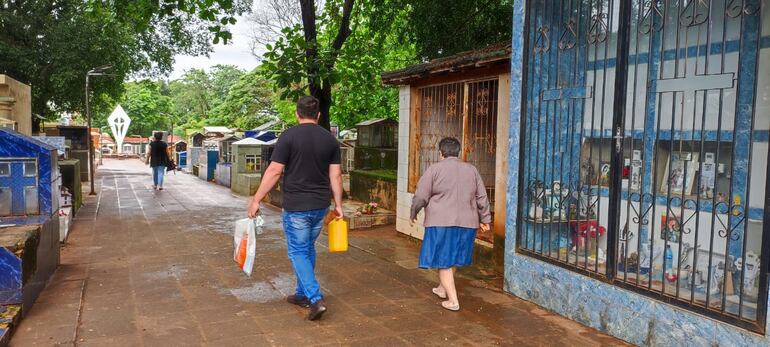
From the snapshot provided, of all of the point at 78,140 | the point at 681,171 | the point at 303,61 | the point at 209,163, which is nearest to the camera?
the point at 681,171

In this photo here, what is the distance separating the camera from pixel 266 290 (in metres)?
5.41

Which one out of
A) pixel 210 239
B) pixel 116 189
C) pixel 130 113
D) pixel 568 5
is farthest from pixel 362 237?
pixel 130 113

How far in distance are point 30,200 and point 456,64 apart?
4574 millimetres

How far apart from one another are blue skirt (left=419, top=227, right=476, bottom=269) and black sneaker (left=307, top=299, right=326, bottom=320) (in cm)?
98

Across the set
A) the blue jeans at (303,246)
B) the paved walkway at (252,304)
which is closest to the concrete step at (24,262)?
the paved walkway at (252,304)

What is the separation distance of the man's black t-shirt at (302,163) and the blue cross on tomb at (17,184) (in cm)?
260

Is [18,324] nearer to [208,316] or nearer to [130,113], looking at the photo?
[208,316]

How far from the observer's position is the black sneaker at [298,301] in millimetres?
4863

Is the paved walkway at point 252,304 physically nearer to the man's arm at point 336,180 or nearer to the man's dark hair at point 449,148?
the man's arm at point 336,180

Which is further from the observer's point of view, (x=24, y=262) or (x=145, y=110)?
(x=145, y=110)

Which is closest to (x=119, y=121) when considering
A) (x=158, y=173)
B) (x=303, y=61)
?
(x=158, y=173)

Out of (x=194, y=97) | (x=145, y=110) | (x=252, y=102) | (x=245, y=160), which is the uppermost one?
(x=194, y=97)

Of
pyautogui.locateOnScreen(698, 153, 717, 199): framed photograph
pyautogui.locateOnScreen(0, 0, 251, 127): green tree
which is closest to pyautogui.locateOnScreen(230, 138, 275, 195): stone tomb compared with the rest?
pyautogui.locateOnScreen(0, 0, 251, 127): green tree

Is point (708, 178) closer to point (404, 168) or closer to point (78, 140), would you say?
point (404, 168)
